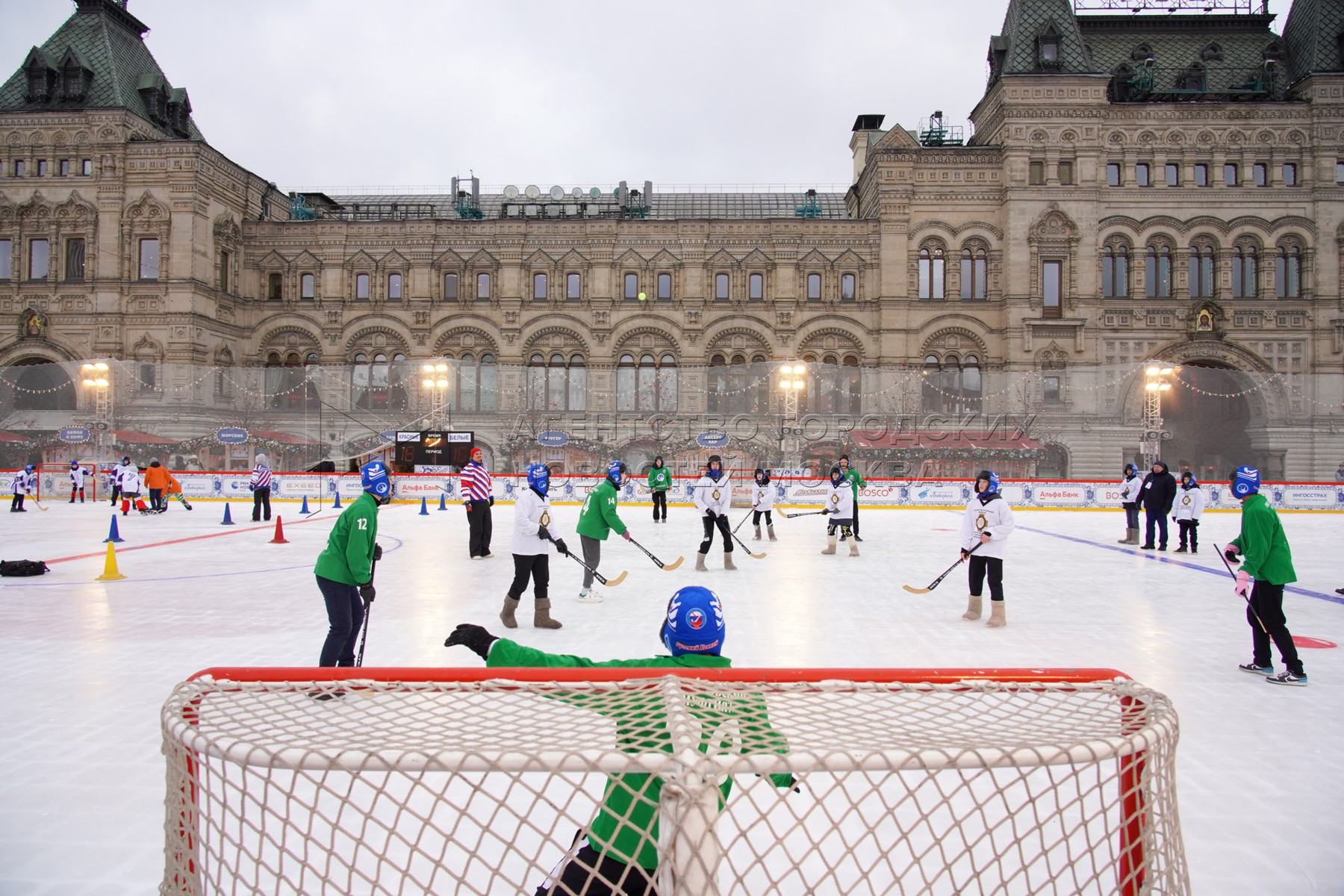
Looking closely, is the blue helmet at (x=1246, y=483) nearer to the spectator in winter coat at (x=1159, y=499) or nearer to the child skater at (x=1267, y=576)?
the child skater at (x=1267, y=576)

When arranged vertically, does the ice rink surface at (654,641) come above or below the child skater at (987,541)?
below

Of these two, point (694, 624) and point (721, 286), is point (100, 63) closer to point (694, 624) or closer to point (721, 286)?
point (721, 286)

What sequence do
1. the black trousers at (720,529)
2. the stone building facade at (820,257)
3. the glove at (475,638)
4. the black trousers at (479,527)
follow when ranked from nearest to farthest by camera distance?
the glove at (475,638), the black trousers at (720,529), the black trousers at (479,527), the stone building facade at (820,257)

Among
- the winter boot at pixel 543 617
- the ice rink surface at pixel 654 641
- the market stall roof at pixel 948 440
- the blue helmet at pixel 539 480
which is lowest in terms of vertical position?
the ice rink surface at pixel 654 641

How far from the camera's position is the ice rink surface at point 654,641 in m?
3.82

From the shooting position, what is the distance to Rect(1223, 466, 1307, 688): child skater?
6000 mm

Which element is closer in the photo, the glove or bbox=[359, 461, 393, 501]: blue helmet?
the glove

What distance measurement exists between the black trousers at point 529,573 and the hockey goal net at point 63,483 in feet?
83.0

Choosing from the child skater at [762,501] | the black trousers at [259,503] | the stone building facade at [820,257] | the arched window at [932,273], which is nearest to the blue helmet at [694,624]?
the child skater at [762,501]

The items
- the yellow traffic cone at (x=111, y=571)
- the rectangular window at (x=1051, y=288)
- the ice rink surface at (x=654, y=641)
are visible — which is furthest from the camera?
the rectangular window at (x=1051, y=288)

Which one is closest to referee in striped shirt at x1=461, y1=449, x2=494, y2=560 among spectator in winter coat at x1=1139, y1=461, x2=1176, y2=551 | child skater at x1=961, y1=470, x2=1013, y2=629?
child skater at x1=961, y1=470, x2=1013, y2=629

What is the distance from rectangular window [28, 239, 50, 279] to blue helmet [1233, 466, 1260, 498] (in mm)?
46054

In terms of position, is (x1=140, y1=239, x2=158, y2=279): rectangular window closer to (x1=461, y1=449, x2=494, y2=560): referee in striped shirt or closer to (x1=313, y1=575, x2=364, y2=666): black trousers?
(x1=461, y1=449, x2=494, y2=560): referee in striped shirt

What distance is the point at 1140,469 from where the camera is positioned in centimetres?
3195
